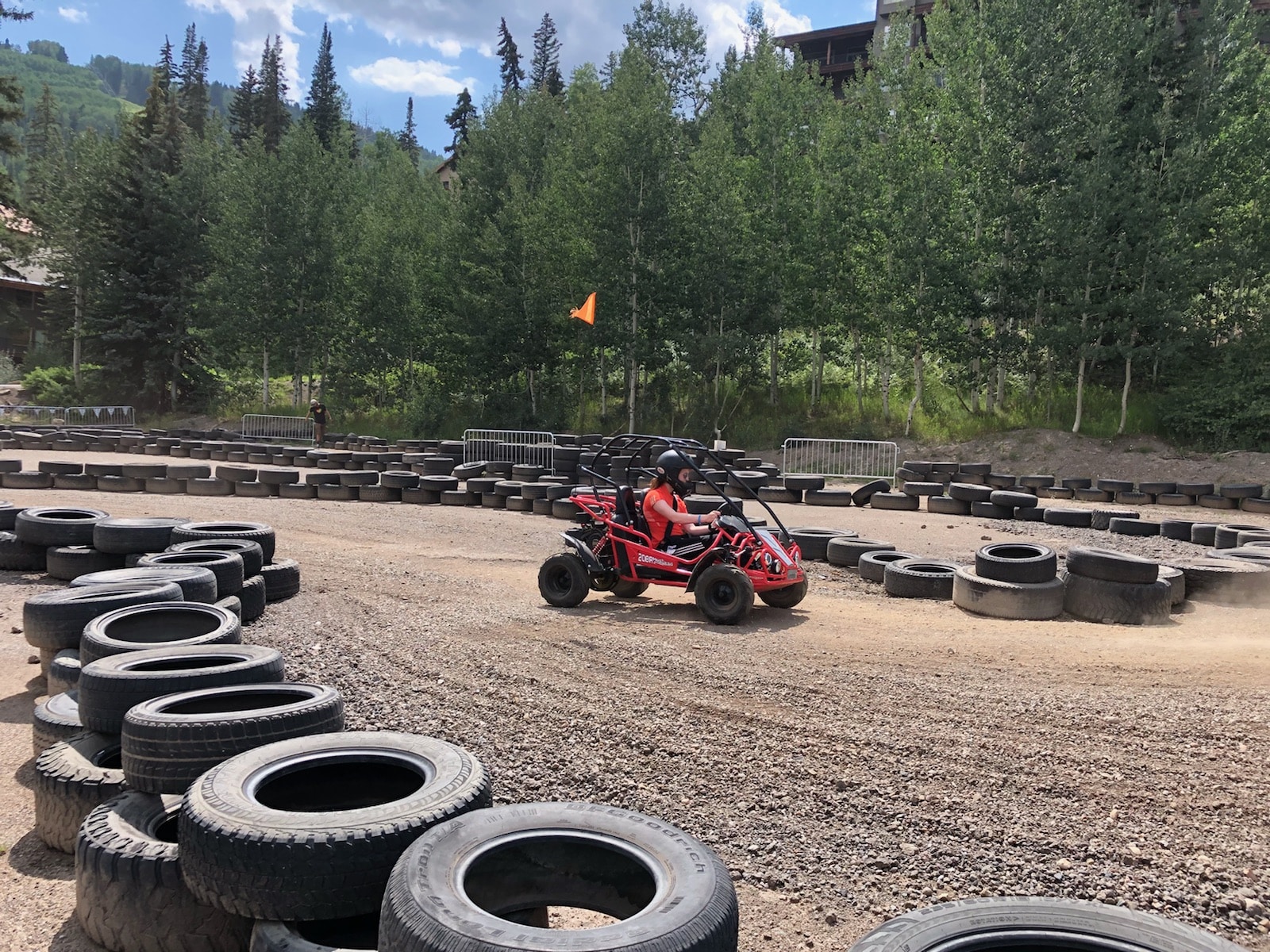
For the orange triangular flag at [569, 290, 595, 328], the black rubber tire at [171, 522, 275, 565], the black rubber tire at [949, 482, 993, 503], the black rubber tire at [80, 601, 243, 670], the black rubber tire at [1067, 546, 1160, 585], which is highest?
the orange triangular flag at [569, 290, 595, 328]

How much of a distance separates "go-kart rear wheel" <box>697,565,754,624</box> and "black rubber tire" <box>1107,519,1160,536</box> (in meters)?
9.06

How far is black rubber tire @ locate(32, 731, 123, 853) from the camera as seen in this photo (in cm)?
417

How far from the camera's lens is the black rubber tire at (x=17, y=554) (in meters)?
10.2

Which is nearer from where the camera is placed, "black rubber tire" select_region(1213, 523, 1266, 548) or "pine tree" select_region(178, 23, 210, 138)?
"black rubber tire" select_region(1213, 523, 1266, 548)

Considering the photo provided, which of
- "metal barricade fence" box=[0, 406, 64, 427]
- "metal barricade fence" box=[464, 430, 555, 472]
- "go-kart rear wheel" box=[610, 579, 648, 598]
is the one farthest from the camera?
"metal barricade fence" box=[0, 406, 64, 427]

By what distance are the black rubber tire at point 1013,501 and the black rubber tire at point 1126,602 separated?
23.9 ft

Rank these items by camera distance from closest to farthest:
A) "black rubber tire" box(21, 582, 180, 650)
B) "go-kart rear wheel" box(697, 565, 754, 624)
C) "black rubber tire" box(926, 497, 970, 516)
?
1. "black rubber tire" box(21, 582, 180, 650)
2. "go-kart rear wheel" box(697, 565, 754, 624)
3. "black rubber tire" box(926, 497, 970, 516)

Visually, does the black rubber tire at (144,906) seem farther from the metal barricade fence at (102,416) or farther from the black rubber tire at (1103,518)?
the metal barricade fence at (102,416)

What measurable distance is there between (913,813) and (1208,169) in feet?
89.0

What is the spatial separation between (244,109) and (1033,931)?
270 feet

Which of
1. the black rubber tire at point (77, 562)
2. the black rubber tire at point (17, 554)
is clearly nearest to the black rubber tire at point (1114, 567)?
the black rubber tire at point (77, 562)

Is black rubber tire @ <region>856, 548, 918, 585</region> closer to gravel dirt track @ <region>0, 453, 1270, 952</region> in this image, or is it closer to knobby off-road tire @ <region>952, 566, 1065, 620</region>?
gravel dirt track @ <region>0, 453, 1270, 952</region>

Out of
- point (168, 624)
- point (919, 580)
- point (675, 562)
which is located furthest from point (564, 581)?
point (919, 580)

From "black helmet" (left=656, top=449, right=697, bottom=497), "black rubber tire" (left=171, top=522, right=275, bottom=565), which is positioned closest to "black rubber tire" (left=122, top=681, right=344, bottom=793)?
"black helmet" (left=656, top=449, right=697, bottom=497)
